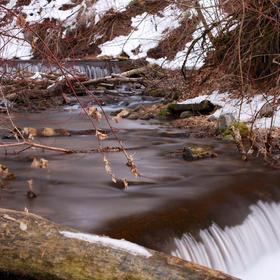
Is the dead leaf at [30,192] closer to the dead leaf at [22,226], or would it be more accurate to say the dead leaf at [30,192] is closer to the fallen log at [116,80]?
the dead leaf at [22,226]

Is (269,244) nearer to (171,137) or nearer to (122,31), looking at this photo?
(171,137)

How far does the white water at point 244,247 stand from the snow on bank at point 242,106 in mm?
2783

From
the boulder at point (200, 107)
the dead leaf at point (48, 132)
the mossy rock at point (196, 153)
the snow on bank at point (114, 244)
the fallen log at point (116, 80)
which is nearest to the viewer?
the snow on bank at point (114, 244)

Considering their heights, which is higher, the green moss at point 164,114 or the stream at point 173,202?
the green moss at point 164,114

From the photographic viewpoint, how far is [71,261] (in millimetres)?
2855

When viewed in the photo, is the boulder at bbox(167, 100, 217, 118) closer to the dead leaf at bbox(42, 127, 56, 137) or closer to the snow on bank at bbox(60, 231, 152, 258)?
the dead leaf at bbox(42, 127, 56, 137)

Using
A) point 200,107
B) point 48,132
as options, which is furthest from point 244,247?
point 200,107

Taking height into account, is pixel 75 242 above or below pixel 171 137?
below

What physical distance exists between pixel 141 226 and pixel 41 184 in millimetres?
1546

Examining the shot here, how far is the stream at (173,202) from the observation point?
4195mm

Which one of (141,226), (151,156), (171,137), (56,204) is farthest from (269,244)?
(171,137)

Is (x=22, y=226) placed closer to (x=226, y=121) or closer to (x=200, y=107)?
(x=226, y=121)

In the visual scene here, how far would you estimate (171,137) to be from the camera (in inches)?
332

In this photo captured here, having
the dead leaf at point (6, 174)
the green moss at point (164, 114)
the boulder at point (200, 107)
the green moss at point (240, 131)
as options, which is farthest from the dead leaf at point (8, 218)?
the green moss at point (164, 114)
